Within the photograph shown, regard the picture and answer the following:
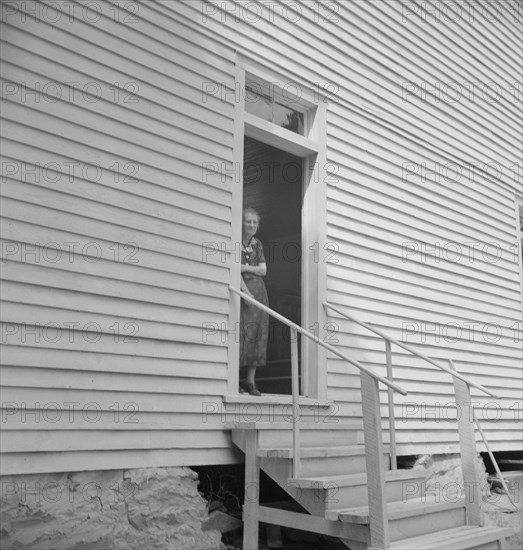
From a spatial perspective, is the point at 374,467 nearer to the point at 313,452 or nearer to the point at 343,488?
the point at 343,488

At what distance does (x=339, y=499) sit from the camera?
13.5 ft

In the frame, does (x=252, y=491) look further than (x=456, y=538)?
Yes

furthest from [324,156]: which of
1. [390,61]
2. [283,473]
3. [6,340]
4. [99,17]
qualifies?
[6,340]

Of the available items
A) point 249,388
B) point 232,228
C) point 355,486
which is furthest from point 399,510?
point 232,228

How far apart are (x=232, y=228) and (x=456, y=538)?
8.30 feet

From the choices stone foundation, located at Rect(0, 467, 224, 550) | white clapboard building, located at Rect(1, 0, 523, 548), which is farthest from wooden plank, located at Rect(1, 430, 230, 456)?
stone foundation, located at Rect(0, 467, 224, 550)

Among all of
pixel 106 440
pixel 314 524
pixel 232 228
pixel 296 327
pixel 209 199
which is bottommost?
pixel 314 524

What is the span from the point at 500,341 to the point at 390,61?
3411mm

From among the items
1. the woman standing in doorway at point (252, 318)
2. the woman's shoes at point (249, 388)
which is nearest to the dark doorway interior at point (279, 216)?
the woman standing in doorway at point (252, 318)

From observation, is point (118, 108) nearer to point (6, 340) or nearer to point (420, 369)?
point (6, 340)

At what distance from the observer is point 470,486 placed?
4848 millimetres

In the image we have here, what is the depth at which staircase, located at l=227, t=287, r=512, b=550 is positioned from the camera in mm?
3920

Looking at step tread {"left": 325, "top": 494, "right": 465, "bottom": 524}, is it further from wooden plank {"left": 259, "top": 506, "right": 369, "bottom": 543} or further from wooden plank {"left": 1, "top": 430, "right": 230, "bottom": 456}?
wooden plank {"left": 1, "top": 430, "right": 230, "bottom": 456}

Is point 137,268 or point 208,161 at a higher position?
point 208,161
